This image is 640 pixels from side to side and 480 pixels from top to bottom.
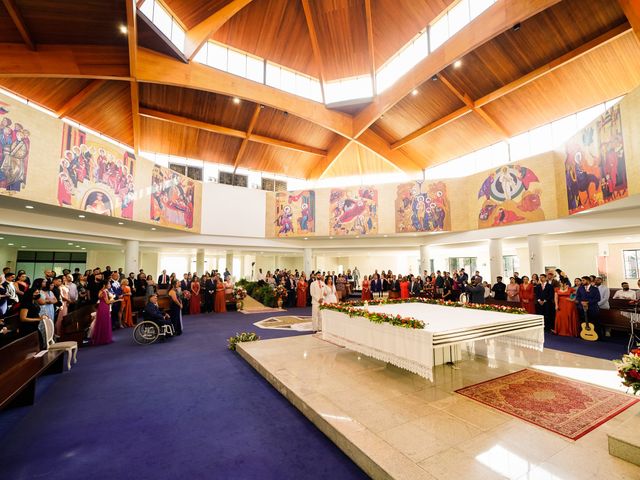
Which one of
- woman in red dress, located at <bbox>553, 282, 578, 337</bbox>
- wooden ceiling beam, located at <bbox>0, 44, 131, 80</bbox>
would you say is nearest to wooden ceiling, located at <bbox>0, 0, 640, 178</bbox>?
wooden ceiling beam, located at <bbox>0, 44, 131, 80</bbox>

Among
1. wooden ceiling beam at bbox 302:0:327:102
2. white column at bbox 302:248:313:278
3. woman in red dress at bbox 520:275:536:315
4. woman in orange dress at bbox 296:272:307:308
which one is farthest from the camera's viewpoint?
white column at bbox 302:248:313:278

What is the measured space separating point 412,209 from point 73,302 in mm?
14163

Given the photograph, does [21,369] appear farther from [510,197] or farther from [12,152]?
[510,197]

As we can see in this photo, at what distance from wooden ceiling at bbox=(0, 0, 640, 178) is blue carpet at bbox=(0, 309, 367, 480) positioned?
351 inches

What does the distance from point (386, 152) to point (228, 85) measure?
897cm

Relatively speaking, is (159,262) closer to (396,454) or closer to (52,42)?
(52,42)

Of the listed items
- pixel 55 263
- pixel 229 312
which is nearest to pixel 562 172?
pixel 229 312

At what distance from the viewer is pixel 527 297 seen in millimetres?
9258

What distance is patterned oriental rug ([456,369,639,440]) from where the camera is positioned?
10.5ft

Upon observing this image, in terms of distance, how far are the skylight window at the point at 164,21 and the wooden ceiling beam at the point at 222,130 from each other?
348 cm

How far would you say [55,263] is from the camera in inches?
853

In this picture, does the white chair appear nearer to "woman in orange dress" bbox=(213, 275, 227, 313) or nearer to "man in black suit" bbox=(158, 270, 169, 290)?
"man in black suit" bbox=(158, 270, 169, 290)

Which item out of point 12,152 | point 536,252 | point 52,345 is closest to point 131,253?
point 12,152

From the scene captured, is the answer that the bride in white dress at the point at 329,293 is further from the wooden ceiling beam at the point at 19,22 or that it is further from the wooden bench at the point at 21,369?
the wooden ceiling beam at the point at 19,22
